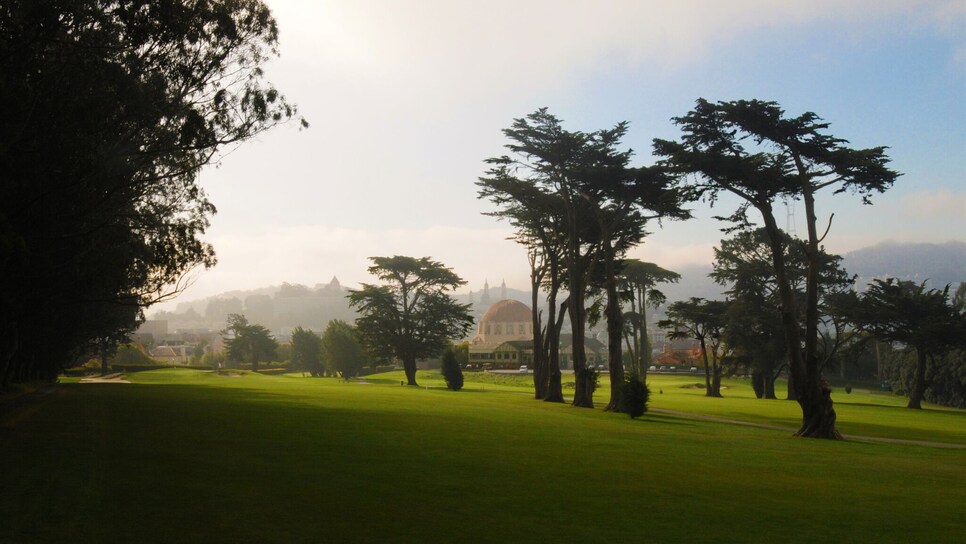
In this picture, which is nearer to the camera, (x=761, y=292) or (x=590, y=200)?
(x=590, y=200)

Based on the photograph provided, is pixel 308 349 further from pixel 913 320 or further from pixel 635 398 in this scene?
pixel 635 398

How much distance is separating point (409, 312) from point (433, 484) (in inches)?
2673

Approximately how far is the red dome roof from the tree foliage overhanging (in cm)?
12436

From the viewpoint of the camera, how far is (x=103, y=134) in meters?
22.5

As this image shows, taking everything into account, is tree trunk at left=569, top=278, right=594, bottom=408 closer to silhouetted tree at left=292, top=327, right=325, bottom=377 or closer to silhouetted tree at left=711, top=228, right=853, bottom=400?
silhouetted tree at left=711, top=228, right=853, bottom=400

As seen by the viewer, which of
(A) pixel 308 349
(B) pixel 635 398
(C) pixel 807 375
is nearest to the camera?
(C) pixel 807 375

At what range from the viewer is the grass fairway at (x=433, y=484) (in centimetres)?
1035

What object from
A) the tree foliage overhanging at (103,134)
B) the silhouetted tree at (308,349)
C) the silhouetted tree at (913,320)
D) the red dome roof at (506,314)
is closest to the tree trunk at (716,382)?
the silhouetted tree at (913,320)

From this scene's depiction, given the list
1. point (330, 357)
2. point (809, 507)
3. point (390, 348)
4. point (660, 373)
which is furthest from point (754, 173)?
point (660, 373)

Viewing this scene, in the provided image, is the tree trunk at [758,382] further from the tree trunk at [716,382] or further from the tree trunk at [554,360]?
the tree trunk at [554,360]

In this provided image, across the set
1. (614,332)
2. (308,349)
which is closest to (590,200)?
(614,332)

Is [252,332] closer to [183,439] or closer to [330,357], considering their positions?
[330,357]

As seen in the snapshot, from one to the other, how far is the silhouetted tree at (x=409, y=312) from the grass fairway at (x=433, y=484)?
5343 centimetres

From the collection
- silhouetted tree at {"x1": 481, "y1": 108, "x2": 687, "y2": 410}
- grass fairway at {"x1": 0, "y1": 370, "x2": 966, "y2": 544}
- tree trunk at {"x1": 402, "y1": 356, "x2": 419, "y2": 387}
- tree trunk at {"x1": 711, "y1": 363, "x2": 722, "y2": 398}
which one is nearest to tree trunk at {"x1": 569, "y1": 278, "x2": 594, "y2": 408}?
silhouetted tree at {"x1": 481, "y1": 108, "x2": 687, "y2": 410}
